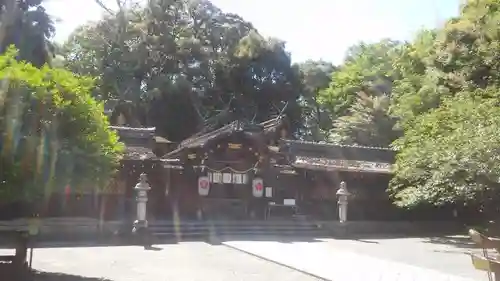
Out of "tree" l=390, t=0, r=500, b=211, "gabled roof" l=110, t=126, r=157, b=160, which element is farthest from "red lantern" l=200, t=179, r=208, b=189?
"tree" l=390, t=0, r=500, b=211

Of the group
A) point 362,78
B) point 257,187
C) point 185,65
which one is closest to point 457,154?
point 257,187

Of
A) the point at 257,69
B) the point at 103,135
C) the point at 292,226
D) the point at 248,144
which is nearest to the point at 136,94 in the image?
the point at 257,69

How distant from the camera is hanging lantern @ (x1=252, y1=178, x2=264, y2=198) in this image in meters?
21.9

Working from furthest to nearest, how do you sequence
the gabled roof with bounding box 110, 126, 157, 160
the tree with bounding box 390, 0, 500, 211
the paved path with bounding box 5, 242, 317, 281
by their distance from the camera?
the gabled roof with bounding box 110, 126, 157, 160 < the tree with bounding box 390, 0, 500, 211 < the paved path with bounding box 5, 242, 317, 281

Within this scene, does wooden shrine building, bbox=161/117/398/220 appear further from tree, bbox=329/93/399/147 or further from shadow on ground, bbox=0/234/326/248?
tree, bbox=329/93/399/147

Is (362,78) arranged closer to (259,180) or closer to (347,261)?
(259,180)

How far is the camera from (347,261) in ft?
41.2

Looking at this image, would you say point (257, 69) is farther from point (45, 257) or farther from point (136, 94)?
point (45, 257)

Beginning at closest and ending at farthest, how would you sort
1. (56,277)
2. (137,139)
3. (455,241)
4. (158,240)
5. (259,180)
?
(56,277) < (158,240) < (455,241) < (137,139) < (259,180)

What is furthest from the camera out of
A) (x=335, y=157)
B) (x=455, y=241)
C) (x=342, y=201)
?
(x=335, y=157)

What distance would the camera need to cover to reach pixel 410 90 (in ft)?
80.0

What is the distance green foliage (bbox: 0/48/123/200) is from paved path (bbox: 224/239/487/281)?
522cm

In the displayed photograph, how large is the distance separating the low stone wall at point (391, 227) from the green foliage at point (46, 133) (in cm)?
1346

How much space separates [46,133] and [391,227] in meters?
17.8
